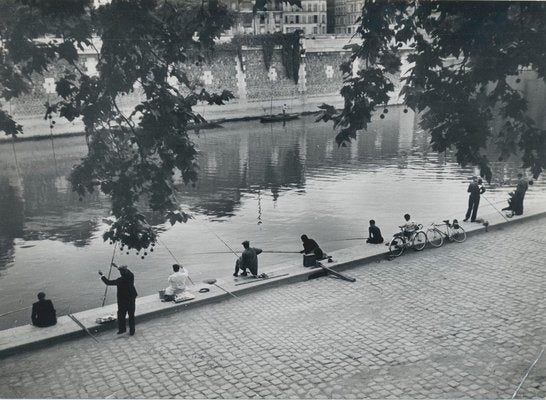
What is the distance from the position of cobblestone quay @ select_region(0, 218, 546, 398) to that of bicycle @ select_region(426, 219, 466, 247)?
8.03ft

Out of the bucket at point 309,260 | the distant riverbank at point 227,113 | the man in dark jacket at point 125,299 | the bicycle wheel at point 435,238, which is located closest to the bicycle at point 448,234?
the bicycle wheel at point 435,238

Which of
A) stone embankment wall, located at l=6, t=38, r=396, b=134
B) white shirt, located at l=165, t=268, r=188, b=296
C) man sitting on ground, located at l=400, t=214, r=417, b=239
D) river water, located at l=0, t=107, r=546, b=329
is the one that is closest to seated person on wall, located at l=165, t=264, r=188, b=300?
white shirt, located at l=165, t=268, r=188, b=296

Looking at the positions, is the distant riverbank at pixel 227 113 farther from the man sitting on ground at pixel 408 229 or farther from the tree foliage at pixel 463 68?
the tree foliage at pixel 463 68

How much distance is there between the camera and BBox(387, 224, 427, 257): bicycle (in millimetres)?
13414

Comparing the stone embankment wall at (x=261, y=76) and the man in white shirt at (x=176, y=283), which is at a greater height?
the stone embankment wall at (x=261, y=76)

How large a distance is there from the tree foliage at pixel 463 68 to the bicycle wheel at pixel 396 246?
17.6 ft

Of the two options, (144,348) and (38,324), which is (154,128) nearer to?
(144,348)

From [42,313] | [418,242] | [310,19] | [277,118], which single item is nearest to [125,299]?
[42,313]

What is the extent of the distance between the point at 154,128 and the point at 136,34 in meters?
1.53

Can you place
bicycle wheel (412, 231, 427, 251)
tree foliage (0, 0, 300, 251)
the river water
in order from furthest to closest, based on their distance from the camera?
the river water, bicycle wheel (412, 231, 427, 251), tree foliage (0, 0, 300, 251)

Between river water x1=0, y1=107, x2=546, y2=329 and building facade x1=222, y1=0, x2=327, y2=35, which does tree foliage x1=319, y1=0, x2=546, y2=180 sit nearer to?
river water x1=0, y1=107, x2=546, y2=329

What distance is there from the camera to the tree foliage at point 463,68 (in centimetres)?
732

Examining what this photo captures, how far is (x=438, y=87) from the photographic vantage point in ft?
26.4

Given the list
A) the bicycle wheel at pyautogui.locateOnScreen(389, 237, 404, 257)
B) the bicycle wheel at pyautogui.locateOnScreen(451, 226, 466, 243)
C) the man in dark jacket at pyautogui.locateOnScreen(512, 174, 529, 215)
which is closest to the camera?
the bicycle wheel at pyautogui.locateOnScreen(389, 237, 404, 257)
